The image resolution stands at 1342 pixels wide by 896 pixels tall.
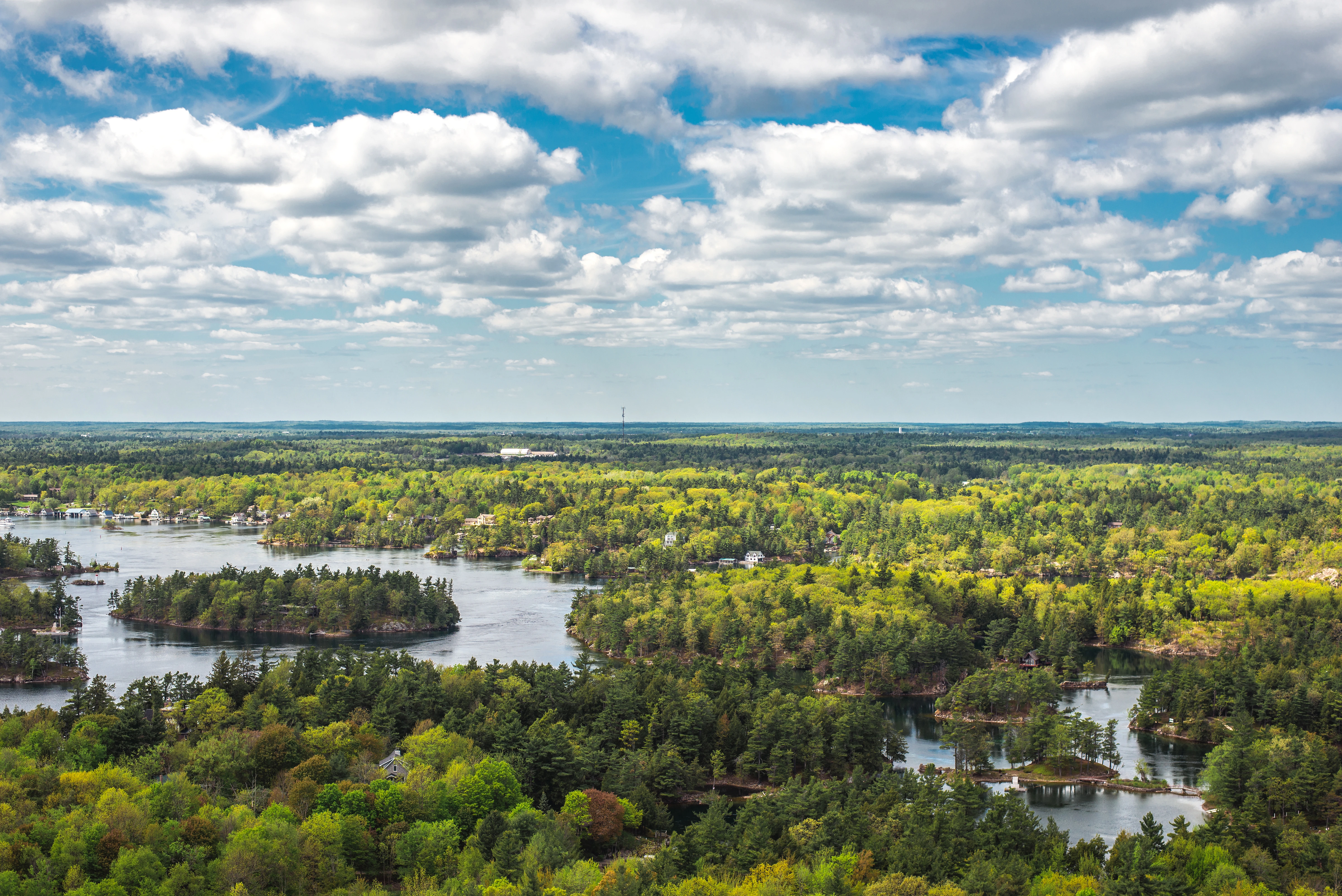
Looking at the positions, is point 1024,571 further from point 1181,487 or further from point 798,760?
point 798,760

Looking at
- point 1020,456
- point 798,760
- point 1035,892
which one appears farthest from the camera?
point 1020,456

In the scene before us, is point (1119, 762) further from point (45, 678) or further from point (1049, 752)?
point (45, 678)

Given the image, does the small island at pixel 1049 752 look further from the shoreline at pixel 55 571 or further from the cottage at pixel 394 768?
the shoreline at pixel 55 571

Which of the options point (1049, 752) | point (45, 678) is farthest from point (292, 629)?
point (1049, 752)

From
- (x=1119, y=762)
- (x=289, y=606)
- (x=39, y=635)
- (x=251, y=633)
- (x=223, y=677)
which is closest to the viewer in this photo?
(x=1119, y=762)

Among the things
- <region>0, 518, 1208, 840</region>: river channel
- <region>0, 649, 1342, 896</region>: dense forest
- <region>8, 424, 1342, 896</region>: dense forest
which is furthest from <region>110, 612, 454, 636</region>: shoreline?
<region>0, 649, 1342, 896</region>: dense forest

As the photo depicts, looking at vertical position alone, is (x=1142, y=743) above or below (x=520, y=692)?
below

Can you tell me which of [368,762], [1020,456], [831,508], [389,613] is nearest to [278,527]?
[389,613]
